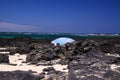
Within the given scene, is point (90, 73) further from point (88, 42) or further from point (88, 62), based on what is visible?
point (88, 42)

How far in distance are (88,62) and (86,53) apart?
3390 millimetres

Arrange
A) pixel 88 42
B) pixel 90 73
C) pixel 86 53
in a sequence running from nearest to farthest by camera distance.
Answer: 1. pixel 90 73
2. pixel 86 53
3. pixel 88 42

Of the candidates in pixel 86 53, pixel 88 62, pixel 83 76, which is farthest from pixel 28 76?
pixel 86 53

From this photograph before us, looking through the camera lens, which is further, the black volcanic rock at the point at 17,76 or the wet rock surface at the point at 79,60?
the wet rock surface at the point at 79,60

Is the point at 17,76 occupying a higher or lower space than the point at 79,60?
higher

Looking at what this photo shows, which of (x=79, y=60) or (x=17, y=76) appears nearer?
(x=17, y=76)

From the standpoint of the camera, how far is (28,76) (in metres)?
7.87

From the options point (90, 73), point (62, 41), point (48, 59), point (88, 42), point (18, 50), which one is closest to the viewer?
point (90, 73)

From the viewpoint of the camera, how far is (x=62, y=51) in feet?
50.7

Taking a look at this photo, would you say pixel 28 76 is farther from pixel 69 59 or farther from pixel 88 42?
pixel 88 42

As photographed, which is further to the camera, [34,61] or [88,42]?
[88,42]

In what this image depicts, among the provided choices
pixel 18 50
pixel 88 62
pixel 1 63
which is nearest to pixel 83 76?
pixel 88 62

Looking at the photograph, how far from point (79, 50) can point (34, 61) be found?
3535 mm

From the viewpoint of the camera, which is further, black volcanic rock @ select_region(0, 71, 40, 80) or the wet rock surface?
the wet rock surface
